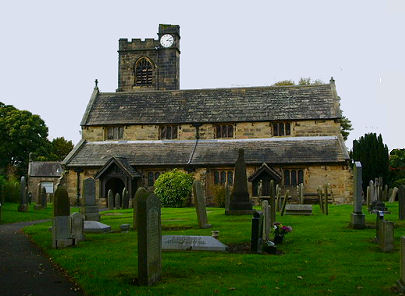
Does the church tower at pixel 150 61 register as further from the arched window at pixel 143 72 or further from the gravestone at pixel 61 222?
the gravestone at pixel 61 222

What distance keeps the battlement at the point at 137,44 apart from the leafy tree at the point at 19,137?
1733 centimetres

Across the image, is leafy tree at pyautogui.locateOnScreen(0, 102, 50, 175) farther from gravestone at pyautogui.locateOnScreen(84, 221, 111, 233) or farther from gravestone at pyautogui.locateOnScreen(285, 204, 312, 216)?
gravestone at pyautogui.locateOnScreen(84, 221, 111, 233)

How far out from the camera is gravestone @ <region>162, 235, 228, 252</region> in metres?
11.4

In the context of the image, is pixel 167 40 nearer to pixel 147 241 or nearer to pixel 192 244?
pixel 192 244

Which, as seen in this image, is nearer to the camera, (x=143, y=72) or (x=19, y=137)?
(x=143, y=72)

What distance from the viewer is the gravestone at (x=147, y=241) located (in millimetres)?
7992

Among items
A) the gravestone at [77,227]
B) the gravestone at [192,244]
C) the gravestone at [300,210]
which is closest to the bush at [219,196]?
the gravestone at [300,210]

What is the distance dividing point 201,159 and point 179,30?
20.4 m

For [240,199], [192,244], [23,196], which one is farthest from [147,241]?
[23,196]

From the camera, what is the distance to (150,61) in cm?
4744

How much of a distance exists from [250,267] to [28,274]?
4.42 m

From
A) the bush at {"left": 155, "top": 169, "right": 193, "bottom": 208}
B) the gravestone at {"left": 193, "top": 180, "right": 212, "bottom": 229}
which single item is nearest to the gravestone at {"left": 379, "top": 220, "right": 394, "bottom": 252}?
the gravestone at {"left": 193, "top": 180, "right": 212, "bottom": 229}

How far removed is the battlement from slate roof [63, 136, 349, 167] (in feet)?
49.1

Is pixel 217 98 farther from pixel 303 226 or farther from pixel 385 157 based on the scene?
pixel 303 226
